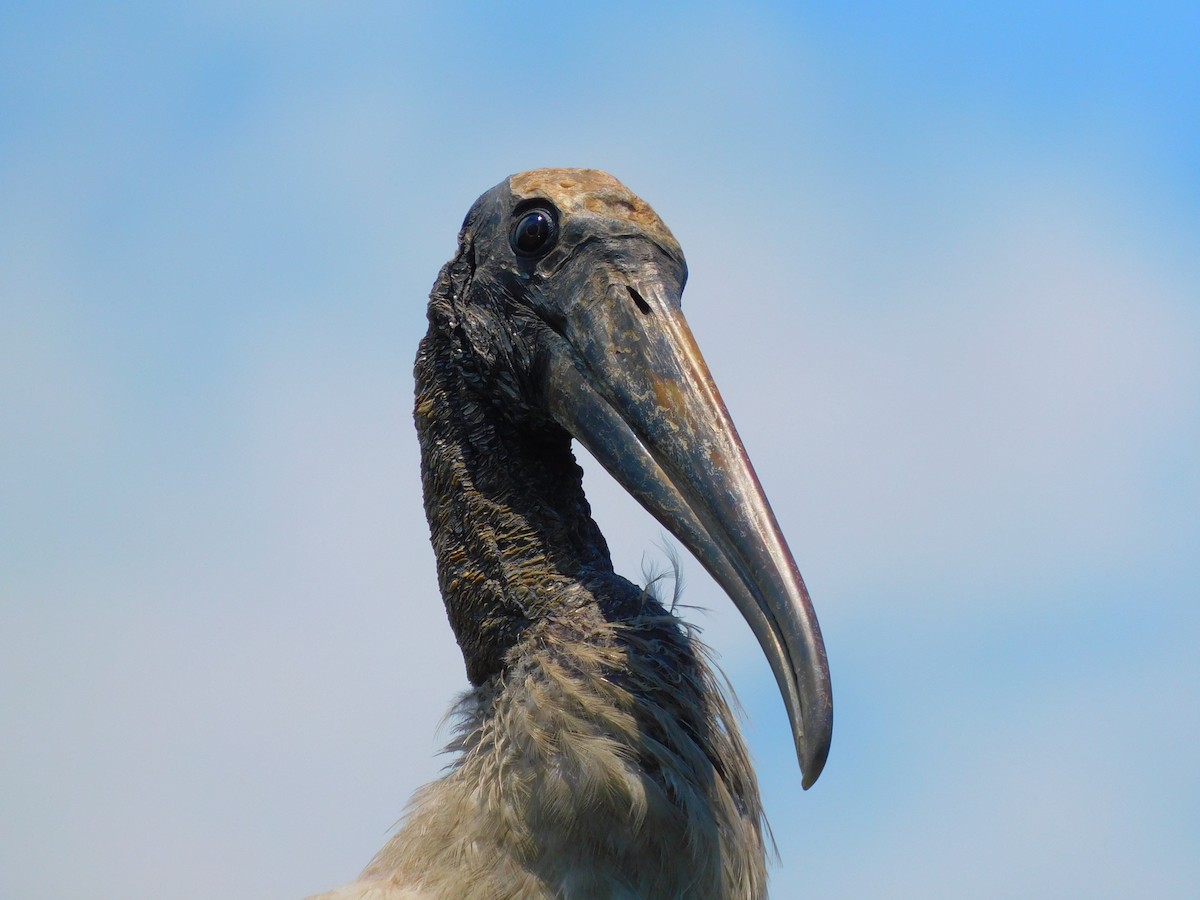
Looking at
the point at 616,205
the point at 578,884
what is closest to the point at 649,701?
the point at 578,884

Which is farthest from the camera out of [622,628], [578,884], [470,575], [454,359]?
[454,359]

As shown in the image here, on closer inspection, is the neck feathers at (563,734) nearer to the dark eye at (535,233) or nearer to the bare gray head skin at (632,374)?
the bare gray head skin at (632,374)

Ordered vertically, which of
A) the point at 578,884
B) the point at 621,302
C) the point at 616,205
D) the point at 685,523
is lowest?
the point at 578,884

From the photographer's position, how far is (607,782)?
3641mm

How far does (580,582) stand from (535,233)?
965 millimetres

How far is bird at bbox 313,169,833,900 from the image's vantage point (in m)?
3.64

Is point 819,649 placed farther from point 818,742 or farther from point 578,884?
point 578,884

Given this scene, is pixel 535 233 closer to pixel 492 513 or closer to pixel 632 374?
pixel 632 374

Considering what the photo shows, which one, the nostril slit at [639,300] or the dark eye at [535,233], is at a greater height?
the dark eye at [535,233]

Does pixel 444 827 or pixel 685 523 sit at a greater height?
pixel 685 523

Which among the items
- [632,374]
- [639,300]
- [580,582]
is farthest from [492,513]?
[639,300]

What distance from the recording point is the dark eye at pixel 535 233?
425cm

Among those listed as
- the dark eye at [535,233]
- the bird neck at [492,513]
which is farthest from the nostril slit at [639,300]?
the bird neck at [492,513]

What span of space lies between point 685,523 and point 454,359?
107cm
